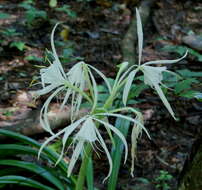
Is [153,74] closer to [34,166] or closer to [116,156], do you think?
[116,156]

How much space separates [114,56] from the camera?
4.59 metres

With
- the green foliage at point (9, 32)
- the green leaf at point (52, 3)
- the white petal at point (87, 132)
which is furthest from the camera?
the green leaf at point (52, 3)

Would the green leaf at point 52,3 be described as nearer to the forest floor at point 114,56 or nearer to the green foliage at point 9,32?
the forest floor at point 114,56

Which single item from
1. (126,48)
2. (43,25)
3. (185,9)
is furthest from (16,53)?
(185,9)

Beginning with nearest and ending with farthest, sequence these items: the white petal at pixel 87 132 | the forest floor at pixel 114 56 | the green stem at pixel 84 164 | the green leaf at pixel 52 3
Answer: the white petal at pixel 87 132
the green stem at pixel 84 164
the forest floor at pixel 114 56
the green leaf at pixel 52 3

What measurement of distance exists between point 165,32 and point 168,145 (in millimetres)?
2912

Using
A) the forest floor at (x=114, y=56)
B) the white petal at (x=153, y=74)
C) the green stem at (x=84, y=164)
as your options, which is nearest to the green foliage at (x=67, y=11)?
the forest floor at (x=114, y=56)

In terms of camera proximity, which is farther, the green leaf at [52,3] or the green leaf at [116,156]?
the green leaf at [52,3]

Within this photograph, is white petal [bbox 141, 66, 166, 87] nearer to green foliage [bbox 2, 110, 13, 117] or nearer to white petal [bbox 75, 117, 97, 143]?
white petal [bbox 75, 117, 97, 143]

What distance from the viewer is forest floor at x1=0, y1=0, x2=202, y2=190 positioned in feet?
9.40

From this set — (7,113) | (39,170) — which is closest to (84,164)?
(39,170)

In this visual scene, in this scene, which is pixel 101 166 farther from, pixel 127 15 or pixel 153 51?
pixel 127 15

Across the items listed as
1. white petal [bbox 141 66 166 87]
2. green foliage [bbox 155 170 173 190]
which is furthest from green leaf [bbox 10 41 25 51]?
white petal [bbox 141 66 166 87]

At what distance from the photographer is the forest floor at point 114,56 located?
2865 mm
